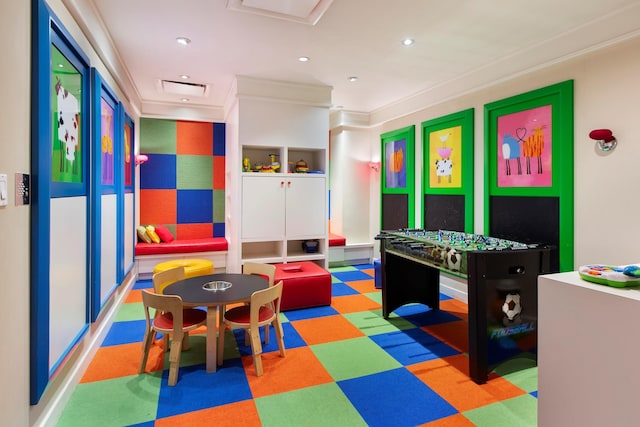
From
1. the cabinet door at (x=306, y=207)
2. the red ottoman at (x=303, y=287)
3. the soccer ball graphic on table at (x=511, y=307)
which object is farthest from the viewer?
the cabinet door at (x=306, y=207)

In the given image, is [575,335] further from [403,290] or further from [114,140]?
[114,140]

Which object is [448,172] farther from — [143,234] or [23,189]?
[143,234]

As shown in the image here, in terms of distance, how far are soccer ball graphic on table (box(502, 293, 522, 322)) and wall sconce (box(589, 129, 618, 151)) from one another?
5.16 feet

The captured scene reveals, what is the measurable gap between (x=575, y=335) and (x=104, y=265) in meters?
3.76

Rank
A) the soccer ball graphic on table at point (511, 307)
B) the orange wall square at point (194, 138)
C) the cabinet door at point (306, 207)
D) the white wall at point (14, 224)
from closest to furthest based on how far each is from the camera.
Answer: the white wall at point (14, 224) → the soccer ball graphic on table at point (511, 307) → the cabinet door at point (306, 207) → the orange wall square at point (194, 138)

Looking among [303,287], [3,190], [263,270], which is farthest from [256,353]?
[3,190]

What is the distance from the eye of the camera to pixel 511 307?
9.55 feet

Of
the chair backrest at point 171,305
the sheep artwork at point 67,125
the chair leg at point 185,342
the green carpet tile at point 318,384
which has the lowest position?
the green carpet tile at point 318,384

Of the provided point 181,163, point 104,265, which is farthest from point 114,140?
point 181,163

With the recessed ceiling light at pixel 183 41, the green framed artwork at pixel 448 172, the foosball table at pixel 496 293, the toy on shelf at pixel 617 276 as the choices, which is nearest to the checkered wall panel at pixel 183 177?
the recessed ceiling light at pixel 183 41

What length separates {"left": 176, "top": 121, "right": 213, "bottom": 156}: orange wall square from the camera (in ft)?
21.1

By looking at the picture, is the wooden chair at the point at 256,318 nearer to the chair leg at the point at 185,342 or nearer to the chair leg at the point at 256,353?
the chair leg at the point at 256,353

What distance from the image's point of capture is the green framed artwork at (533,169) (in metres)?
3.51

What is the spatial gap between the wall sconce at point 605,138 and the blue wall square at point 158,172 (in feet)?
19.9
